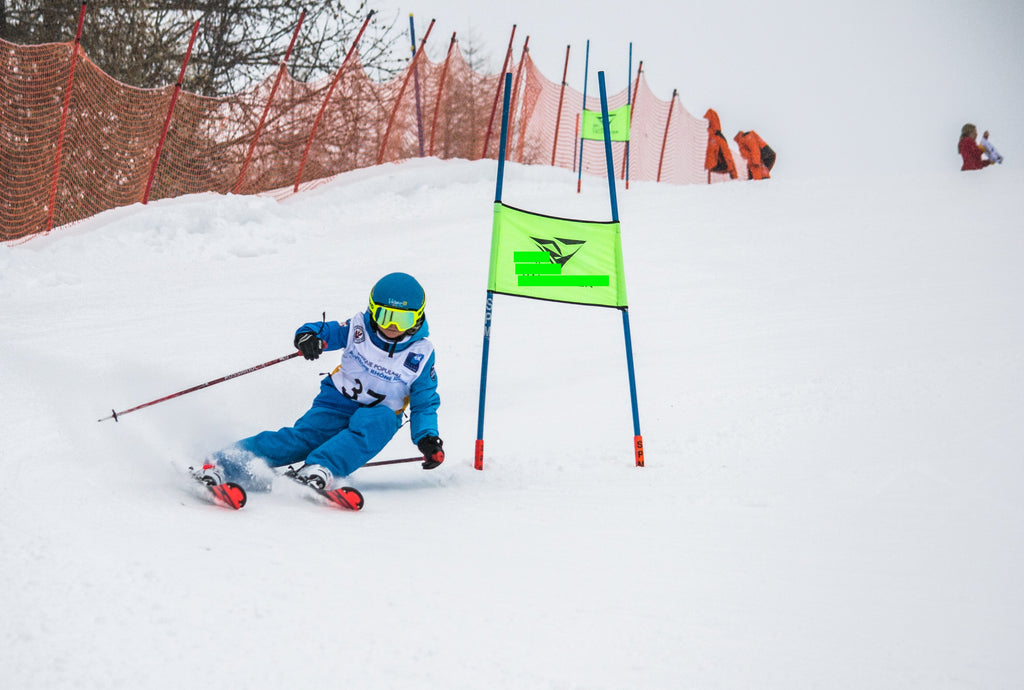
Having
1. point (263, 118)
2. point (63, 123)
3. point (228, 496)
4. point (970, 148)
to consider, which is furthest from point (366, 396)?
point (970, 148)

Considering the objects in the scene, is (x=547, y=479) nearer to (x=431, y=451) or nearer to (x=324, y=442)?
(x=431, y=451)

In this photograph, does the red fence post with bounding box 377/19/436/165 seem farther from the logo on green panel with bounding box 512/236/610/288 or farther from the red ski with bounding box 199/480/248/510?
the red ski with bounding box 199/480/248/510

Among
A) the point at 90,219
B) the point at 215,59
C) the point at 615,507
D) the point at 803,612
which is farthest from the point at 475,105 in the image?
the point at 803,612

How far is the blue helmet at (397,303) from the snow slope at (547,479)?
0.86 meters

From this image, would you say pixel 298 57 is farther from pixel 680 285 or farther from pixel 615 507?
pixel 615 507

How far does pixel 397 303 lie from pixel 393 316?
0.07 metres

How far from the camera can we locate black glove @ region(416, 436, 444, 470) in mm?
3990

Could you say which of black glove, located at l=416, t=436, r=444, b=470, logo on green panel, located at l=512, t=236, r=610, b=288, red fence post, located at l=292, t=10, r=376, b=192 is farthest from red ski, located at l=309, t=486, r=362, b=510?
red fence post, located at l=292, t=10, r=376, b=192

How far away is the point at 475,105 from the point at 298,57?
4.34 metres

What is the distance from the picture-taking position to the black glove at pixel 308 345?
161 inches

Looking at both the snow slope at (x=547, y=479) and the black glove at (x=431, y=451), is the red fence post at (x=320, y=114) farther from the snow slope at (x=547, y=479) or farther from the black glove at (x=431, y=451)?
the black glove at (x=431, y=451)

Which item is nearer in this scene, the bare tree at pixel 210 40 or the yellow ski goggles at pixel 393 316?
the yellow ski goggles at pixel 393 316

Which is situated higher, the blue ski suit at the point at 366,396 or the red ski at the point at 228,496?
the blue ski suit at the point at 366,396

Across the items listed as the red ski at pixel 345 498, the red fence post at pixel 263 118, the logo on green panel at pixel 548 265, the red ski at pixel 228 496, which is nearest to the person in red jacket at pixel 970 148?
the red fence post at pixel 263 118
